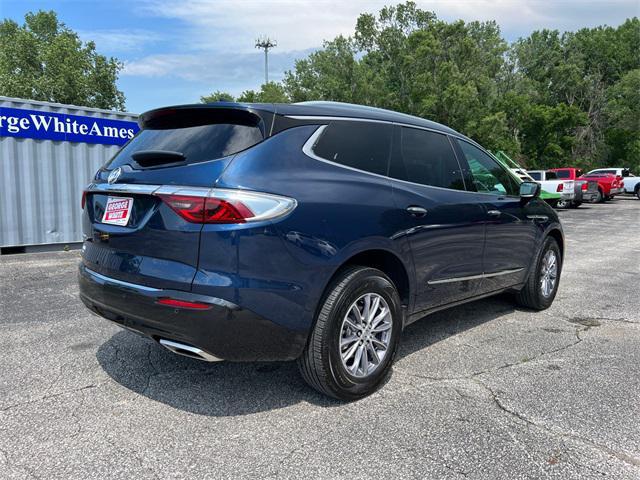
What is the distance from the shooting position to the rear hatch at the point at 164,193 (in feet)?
8.79

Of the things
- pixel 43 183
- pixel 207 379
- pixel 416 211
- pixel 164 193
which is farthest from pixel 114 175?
pixel 43 183

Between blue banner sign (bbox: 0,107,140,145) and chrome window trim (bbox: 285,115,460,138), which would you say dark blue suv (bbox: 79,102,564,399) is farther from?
blue banner sign (bbox: 0,107,140,145)

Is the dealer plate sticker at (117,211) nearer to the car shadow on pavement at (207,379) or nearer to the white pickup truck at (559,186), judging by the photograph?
the car shadow on pavement at (207,379)

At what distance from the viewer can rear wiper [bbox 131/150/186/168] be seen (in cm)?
292

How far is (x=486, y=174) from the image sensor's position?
14.9 ft

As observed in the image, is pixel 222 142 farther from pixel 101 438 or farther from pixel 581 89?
pixel 581 89

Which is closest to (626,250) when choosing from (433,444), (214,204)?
(433,444)

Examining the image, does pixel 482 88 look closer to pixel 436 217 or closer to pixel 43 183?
pixel 43 183

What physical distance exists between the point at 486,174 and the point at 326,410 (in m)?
2.63

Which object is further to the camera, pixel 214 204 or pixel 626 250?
pixel 626 250

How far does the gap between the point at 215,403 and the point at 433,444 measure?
1317 mm

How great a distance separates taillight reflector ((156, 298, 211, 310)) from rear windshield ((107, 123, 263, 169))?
0.77m

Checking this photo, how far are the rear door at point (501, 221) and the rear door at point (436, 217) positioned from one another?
0.56 feet

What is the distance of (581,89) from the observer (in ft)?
168
